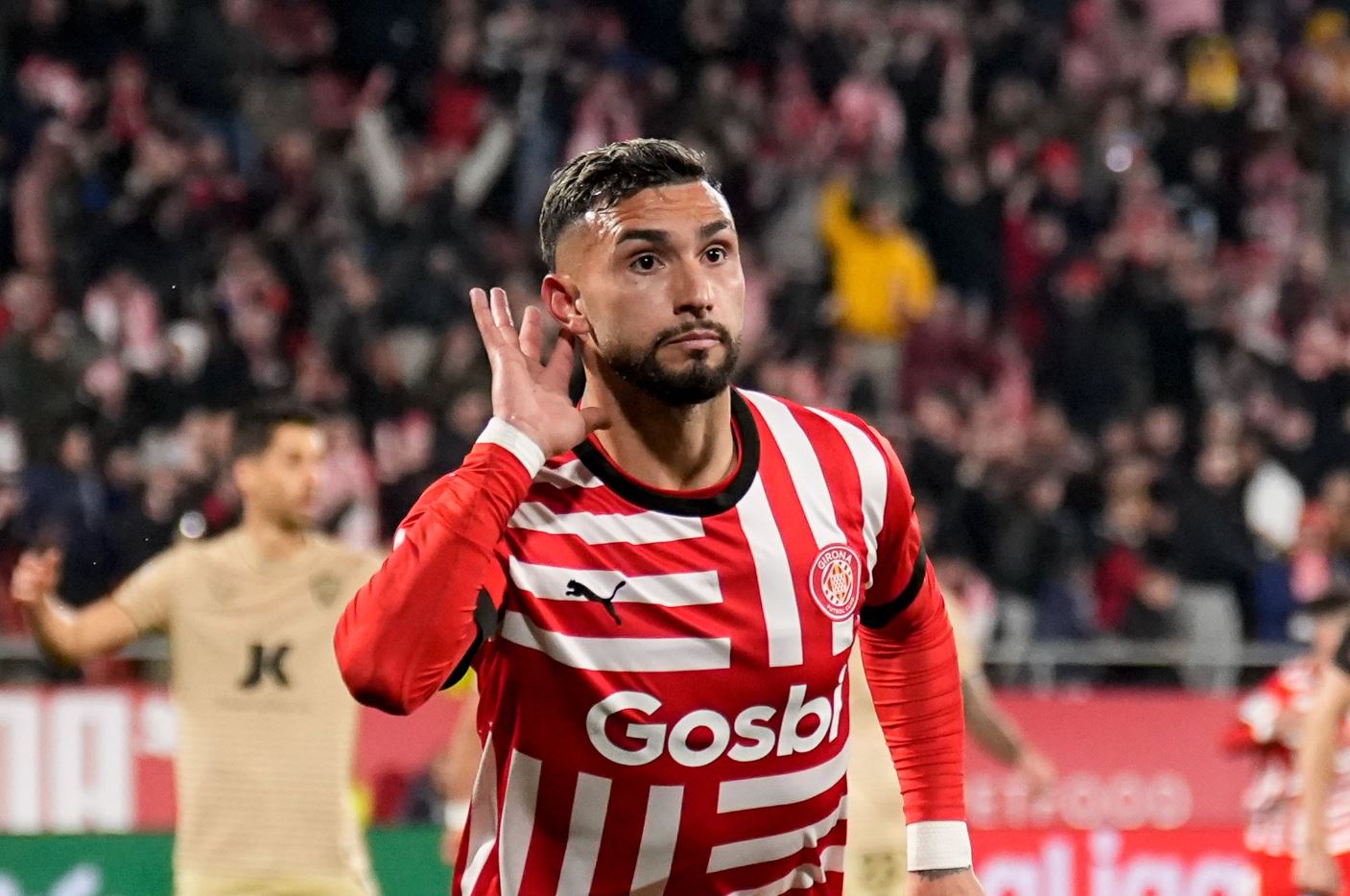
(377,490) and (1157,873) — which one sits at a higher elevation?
(377,490)

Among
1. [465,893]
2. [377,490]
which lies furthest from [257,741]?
[377,490]

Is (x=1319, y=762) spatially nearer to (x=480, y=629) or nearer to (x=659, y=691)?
(x=659, y=691)

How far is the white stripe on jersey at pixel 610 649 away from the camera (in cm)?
346

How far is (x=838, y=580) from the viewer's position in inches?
144

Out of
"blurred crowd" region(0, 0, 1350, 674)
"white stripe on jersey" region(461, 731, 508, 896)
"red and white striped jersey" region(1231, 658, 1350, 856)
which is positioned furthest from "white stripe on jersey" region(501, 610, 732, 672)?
"blurred crowd" region(0, 0, 1350, 674)

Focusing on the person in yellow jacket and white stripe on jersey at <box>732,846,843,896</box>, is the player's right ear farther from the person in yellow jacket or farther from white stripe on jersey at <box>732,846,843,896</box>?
the person in yellow jacket

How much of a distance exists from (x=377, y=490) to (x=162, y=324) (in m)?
1.81

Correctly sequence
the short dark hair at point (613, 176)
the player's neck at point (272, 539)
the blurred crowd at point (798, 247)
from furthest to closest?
1. the blurred crowd at point (798, 247)
2. the player's neck at point (272, 539)
3. the short dark hair at point (613, 176)

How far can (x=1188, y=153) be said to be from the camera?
16438 mm

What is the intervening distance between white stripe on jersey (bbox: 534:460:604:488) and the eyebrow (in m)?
0.38

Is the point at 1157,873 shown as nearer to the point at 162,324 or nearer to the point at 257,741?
the point at 257,741

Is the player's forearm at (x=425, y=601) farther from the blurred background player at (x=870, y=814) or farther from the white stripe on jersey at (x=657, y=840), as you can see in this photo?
the blurred background player at (x=870, y=814)

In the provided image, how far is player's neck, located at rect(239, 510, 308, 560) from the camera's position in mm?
7312

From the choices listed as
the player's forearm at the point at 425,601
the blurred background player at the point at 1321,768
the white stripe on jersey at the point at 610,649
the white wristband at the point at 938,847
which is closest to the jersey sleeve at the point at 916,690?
the white wristband at the point at 938,847
